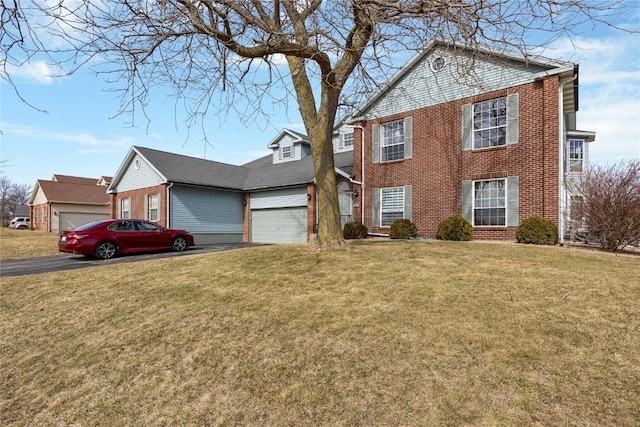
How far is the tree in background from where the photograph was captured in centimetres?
976

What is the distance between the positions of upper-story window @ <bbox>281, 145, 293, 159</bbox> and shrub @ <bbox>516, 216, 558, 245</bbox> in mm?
15653

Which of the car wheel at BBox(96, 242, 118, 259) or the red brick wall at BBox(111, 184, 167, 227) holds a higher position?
the red brick wall at BBox(111, 184, 167, 227)

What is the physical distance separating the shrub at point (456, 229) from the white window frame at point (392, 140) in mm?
3924

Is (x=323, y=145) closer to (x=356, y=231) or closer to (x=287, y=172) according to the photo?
(x=356, y=231)

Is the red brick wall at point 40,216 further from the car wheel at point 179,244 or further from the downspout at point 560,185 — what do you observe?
the downspout at point 560,185

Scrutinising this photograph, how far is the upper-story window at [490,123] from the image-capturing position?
13.1 meters

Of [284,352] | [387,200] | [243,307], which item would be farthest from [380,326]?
[387,200]

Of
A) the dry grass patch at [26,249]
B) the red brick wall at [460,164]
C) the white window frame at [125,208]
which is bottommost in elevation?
the dry grass patch at [26,249]

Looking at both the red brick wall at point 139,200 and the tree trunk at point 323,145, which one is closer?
the tree trunk at point 323,145

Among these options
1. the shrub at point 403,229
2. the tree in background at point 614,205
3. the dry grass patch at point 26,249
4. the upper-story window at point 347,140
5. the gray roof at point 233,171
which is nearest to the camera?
the tree in background at point 614,205

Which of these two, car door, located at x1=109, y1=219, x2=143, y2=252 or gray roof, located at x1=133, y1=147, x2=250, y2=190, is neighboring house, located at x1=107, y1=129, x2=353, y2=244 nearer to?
gray roof, located at x1=133, y1=147, x2=250, y2=190

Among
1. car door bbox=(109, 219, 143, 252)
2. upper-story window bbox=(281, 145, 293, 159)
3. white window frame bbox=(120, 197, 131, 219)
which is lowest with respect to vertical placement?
car door bbox=(109, 219, 143, 252)

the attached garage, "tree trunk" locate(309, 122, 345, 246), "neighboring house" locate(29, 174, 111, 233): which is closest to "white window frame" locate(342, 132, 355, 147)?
the attached garage

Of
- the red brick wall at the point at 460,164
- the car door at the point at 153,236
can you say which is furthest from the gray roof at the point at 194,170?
the red brick wall at the point at 460,164
